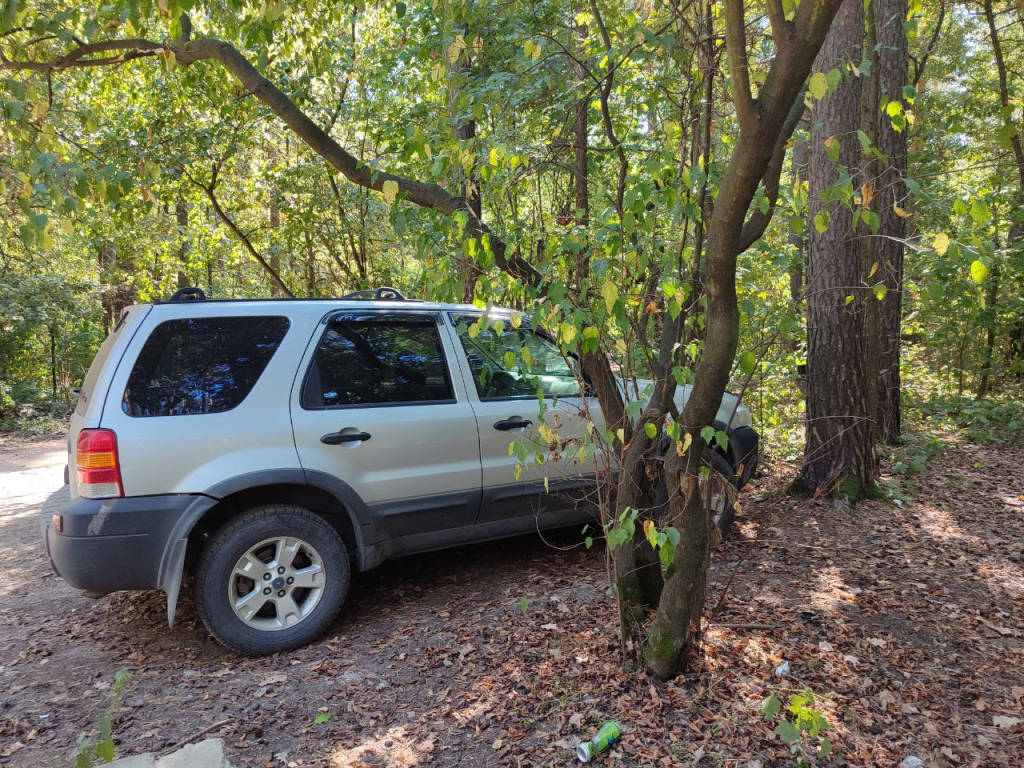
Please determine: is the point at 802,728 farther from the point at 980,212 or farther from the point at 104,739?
the point at 104,739

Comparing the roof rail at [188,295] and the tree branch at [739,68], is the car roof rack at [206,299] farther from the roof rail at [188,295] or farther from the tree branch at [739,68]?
the tree branch at [739,68]

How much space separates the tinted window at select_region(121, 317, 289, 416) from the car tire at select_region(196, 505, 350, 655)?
2.16 feet

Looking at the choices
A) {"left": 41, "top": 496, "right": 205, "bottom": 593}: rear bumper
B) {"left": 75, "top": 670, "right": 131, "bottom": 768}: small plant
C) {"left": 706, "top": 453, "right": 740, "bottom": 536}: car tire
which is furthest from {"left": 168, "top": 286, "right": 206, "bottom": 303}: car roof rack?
{"left": 706, "top": 453, "right": 740, "bottom": 536}: car tire

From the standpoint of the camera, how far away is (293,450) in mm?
3645

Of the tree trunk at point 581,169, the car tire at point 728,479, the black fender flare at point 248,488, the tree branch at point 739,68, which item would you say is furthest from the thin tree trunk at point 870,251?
the black fender flare at point 248,488

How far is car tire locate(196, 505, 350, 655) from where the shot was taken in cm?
345

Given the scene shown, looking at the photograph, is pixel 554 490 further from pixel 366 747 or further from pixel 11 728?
pixel 11 728

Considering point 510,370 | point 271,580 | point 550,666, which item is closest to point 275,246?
point 510,370

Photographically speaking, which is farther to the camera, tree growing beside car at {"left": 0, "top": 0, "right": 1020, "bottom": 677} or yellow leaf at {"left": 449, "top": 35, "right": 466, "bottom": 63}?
yellow leaf at {"left": 449, "top": 35, "right": 466, "bottom": 63}

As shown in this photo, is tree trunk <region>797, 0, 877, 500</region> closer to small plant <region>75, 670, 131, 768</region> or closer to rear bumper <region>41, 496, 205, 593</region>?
rear bumper <region>41, 496, 205, 593</region>

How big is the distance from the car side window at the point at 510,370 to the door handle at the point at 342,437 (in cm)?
80

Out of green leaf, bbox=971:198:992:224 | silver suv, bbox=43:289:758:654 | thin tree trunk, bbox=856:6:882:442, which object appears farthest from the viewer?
thin tree trunk, bbox=856:6:882:442

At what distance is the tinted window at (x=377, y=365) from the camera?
3865 millimetres

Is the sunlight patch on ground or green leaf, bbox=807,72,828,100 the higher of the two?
green leaf, bbox=807,72,828,100
